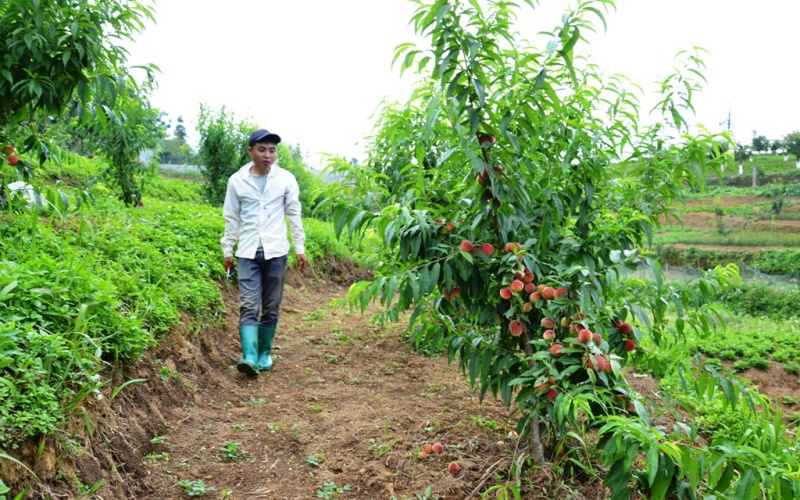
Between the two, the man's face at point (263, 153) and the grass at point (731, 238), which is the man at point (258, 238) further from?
the grass at point (731, 238)

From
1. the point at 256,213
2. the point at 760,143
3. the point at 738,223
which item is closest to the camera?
the point at 256,213

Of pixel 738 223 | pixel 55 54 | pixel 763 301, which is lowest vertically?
pixel 763 301

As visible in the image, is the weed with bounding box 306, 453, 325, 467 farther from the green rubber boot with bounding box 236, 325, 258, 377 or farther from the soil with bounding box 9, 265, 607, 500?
the green rubber boot with bounding box 236, 325, 258, 377

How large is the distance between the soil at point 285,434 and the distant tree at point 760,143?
2975cm

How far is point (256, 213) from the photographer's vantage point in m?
4.20

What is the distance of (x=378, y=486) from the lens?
2596 millimetres

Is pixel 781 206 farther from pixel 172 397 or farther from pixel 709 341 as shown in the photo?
pixel 172 397

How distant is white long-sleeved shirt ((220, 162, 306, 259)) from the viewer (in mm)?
4176

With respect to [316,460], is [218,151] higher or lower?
higher

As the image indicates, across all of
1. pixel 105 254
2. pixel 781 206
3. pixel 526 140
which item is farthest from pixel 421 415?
pixel 781 206

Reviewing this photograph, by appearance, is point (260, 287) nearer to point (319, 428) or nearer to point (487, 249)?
point (319, 428)

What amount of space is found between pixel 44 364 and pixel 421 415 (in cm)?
198

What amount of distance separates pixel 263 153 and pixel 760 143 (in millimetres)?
30807

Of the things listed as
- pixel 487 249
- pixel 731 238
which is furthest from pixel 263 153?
pixel 731 238
